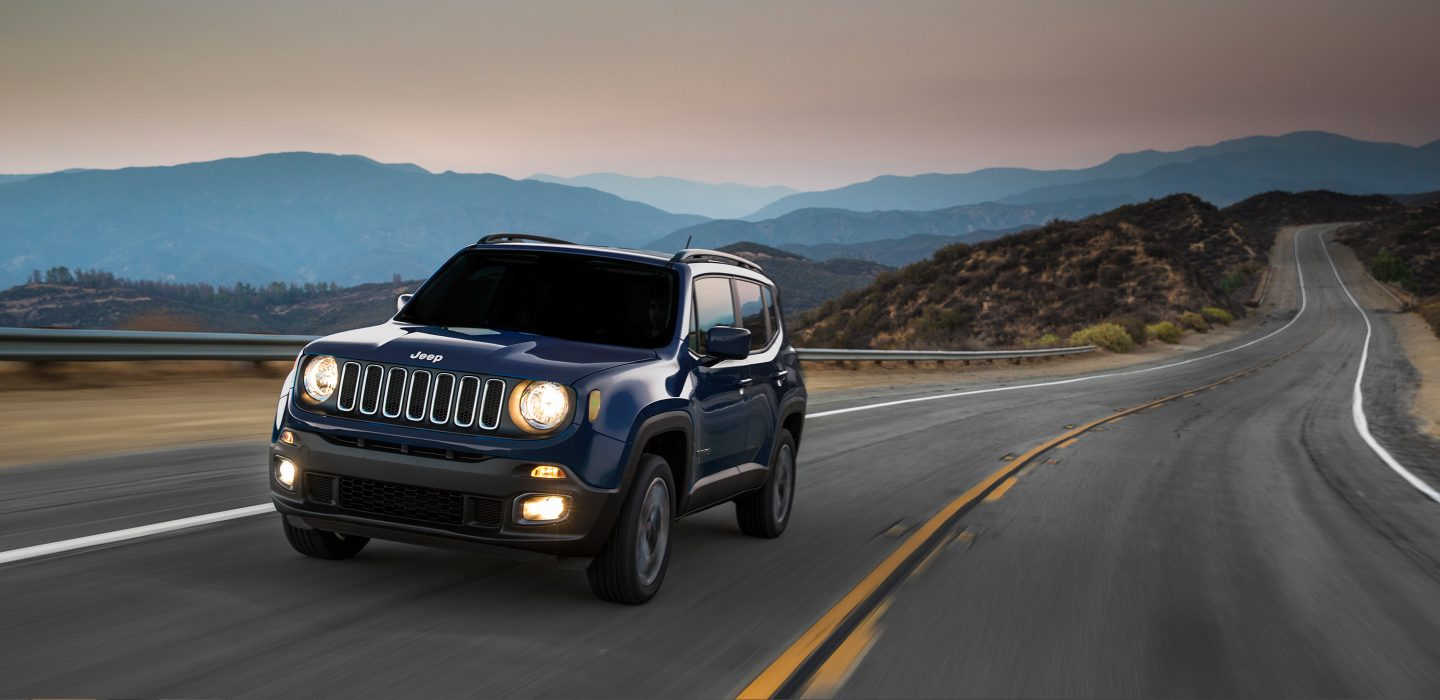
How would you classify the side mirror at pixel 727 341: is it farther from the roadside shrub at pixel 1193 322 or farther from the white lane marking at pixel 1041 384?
the roadside shrub at pixel 1193 322

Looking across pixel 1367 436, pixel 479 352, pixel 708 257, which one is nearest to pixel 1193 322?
pixel 1367 436

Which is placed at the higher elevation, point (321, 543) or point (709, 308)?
point (709, 308)

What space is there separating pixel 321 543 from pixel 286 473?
74 centimetres

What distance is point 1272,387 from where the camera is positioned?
3325 cm

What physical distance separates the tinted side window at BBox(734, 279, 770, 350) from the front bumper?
2.34m

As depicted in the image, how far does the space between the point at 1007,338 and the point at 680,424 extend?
6677 cm

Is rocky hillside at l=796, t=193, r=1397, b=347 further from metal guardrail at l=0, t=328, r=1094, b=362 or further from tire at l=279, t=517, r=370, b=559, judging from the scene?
tire at l=279, t=517, r=370, b=559

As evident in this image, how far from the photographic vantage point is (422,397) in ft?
16.1

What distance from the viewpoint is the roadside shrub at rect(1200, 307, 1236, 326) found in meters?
79.2

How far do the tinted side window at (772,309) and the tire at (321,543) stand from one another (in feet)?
10.3

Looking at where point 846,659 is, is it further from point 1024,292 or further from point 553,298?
point 1024,292

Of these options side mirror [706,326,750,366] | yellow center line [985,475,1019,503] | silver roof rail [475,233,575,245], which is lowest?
yellow center line [985,475,1019,503]

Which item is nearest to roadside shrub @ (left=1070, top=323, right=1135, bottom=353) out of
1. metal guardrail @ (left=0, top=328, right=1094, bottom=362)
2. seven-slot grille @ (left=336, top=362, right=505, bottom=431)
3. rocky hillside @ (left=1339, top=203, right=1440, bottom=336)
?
rocky hillside @ (left=1339, top=203, right=1440, bottom=336)

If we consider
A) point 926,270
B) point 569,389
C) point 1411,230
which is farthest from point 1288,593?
point 1411,230
